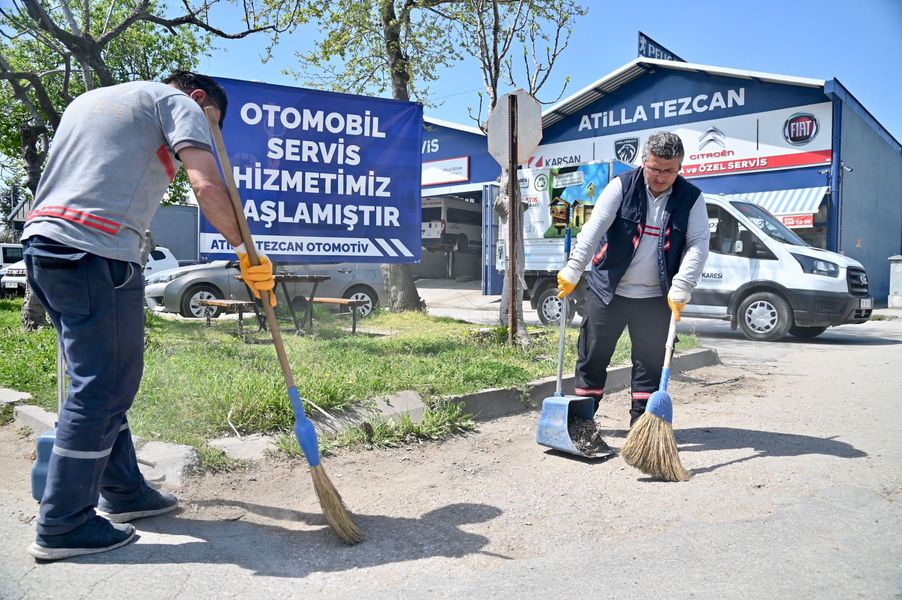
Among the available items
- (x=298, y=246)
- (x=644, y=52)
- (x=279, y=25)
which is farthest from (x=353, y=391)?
(x=644, y=52)

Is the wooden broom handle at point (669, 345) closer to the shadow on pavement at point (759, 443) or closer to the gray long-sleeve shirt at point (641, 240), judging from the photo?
the gray long-sleeve shirt at point (641, 240)

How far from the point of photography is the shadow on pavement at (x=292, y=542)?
2.66 meters

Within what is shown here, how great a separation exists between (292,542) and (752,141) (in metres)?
20.0

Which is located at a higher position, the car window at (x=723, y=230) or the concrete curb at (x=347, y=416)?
the car window at (x=723, y=230)

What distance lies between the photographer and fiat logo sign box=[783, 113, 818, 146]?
726 inches

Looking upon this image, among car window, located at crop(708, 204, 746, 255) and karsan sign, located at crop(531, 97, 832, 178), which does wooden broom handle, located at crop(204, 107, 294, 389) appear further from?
karsan sign, located at crop(531, 97, 832, 178)

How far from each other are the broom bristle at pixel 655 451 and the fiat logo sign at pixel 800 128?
17.7 meters

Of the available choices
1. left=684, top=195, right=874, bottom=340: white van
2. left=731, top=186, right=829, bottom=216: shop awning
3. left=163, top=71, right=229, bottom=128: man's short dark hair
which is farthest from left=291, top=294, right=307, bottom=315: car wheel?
Result: left=731, top=186, right=829, bottom=216: shop awning

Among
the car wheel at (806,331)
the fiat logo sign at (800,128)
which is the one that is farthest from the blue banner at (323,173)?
the fiat logo sign at (800,128)

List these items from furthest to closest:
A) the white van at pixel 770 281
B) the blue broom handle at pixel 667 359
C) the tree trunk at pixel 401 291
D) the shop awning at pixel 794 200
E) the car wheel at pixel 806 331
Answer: the shop awning at pixel 794 200 < the tree trunk at pixel 401 291 < the car wheel at pixel 806 331 < the white van at pixel 770 281 < the blue broom handle at pixel 667 359

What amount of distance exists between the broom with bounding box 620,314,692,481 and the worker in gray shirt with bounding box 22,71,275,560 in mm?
2253

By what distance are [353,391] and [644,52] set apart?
22.8 metres

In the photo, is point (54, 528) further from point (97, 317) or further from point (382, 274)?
point (382, 274)

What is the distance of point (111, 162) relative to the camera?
2.66 meters
